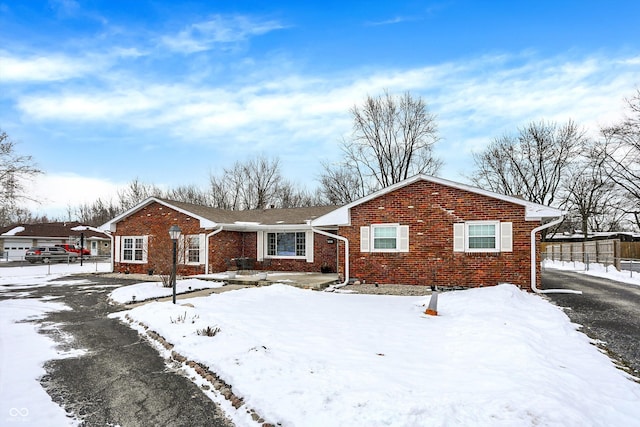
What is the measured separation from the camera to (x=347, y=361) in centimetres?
549

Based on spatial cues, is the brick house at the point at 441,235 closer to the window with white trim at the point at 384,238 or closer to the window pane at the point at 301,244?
the window with white trim at the point at 384,238

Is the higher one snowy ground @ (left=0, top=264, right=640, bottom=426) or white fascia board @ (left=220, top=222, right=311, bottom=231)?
white fascia board @ (left=220, top=222, right=311, bottom=231)

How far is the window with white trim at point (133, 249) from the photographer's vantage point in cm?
2042

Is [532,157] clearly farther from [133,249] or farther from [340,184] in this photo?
[133,249]

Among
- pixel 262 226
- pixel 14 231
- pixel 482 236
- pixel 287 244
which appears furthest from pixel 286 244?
pixel 14 231

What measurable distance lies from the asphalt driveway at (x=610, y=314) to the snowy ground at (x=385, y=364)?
1.48 ft

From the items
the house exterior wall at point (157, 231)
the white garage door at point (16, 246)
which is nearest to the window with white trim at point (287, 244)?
the house exterior wall at point (157, 231)

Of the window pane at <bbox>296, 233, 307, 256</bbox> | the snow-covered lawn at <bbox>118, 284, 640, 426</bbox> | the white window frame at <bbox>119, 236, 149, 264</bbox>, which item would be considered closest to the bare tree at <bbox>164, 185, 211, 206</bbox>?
the white window frame at <bbox>119, 236, 149, 264</bbox>

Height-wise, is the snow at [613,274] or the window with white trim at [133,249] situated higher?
the window with white trim at [133,249]

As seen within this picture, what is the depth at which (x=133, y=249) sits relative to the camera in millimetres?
20703

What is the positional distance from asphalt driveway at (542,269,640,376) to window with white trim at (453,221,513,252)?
2.18 metres

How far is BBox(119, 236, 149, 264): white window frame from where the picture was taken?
66.5 feet

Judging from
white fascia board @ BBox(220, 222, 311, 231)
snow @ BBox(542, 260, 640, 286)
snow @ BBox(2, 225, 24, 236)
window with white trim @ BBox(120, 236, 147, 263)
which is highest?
white fascia board @ BBox(220, 222, 311, 231)

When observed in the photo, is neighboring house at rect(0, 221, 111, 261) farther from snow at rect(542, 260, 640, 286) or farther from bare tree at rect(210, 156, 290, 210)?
snow at rect(542, 260, 640, 286)
